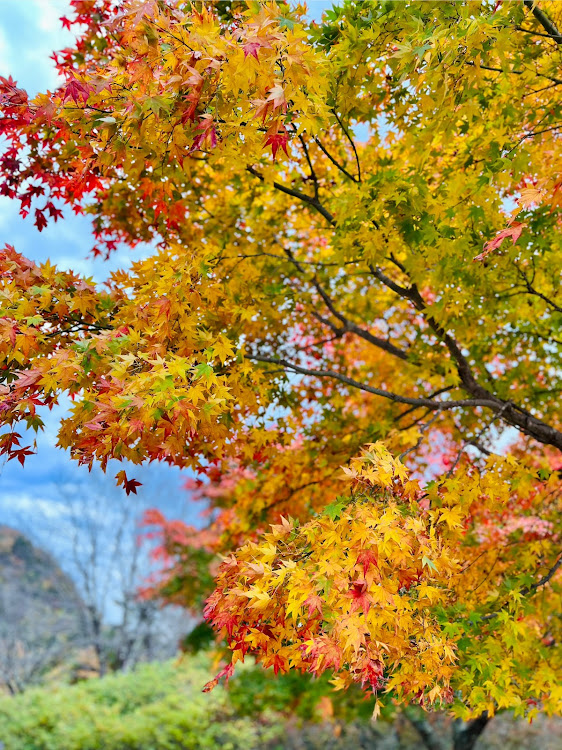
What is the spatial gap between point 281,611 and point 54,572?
58.7 ft

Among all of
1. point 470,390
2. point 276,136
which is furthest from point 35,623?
point 276,136

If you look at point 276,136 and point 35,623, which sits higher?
point 276,136

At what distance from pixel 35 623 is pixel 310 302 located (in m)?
16.7

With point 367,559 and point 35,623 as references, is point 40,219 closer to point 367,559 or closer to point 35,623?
point 367,559

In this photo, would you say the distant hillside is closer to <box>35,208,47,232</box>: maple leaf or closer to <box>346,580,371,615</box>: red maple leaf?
<box>35,208,47,232</box>: maple leaf

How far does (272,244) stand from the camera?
602cm

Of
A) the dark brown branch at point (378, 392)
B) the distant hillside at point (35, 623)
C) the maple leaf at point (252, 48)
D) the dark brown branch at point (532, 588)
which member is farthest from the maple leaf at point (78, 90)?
the distant hillside at point (35, 623)

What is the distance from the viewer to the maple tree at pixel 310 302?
2.71 m

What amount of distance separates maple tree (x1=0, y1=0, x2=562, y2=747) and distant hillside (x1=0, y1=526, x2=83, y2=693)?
1362 centimetres

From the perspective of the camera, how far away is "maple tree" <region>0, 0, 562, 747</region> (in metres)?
2.71

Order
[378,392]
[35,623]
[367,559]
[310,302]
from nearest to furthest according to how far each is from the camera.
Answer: [367,559], [378,392], [310,302], [35,623]

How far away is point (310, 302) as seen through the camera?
239 inches

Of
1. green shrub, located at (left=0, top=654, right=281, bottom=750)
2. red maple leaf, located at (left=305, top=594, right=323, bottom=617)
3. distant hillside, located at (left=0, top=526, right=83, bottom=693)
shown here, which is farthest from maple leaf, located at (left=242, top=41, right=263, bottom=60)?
distant hillside, located at (left=0, top=526, right=83, bottom=693)

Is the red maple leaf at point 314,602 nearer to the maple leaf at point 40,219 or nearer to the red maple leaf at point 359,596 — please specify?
the red maple leaf at point 359,596
